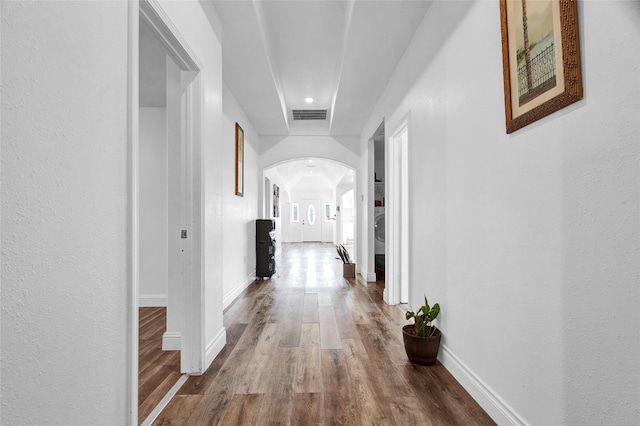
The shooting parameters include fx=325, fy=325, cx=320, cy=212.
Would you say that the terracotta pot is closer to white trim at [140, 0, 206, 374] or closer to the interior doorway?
the interior doorway

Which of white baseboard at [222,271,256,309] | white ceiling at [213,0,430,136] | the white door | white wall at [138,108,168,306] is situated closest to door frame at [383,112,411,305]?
white ceiling at [213,0,430,136]

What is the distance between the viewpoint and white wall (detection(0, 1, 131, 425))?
80cm

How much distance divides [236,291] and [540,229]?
11.7 ft

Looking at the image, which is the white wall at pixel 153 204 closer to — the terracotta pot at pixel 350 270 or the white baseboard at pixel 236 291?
the white baseboard at pixel 236 291

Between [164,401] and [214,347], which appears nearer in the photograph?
[164,401]

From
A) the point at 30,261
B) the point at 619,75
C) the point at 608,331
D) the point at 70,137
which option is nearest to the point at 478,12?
the point at 619,75

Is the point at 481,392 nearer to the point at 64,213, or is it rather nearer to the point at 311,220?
the point at 64,213

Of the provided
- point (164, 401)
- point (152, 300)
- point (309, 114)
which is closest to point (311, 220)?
point (309, 114)

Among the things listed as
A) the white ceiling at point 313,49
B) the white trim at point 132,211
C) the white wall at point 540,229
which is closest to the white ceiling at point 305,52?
the white ceiling at point 313,49

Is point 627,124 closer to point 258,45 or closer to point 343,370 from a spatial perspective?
point 343,370

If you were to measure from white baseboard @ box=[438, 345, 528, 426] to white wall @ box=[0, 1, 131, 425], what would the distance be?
1602mm

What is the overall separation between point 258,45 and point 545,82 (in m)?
2.42

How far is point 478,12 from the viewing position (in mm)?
1702

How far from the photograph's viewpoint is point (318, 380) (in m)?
1.97
